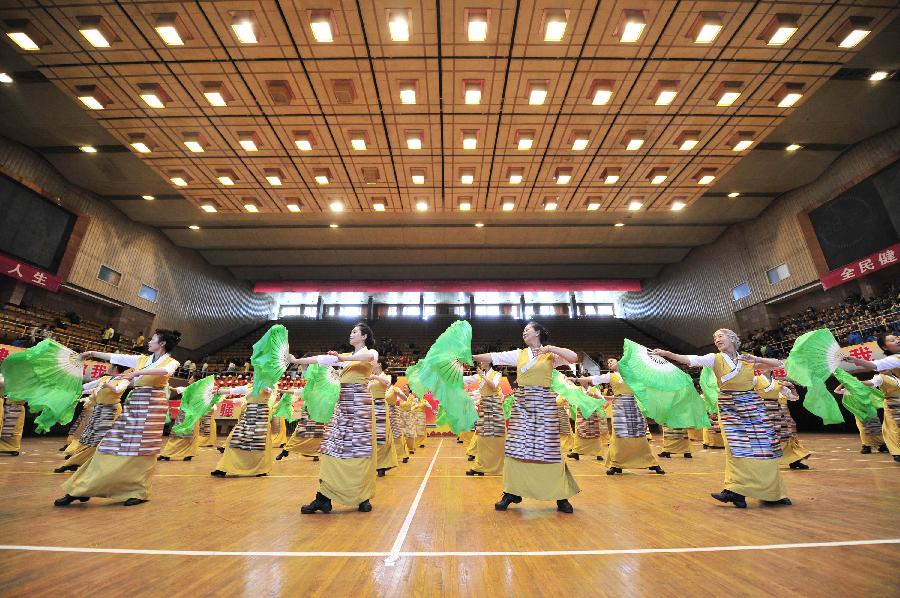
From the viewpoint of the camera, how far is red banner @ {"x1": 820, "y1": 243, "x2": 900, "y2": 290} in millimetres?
9133

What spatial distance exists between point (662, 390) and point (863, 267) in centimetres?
1109

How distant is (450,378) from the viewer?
3010 millimetres

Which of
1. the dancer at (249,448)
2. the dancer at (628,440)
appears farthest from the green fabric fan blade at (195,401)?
the dancer at (628,440)

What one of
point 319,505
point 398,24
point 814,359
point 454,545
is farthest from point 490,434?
point 398,24

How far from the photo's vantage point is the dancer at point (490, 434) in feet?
16.6

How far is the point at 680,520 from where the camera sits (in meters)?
2.65

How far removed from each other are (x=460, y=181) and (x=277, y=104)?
462 centimetres

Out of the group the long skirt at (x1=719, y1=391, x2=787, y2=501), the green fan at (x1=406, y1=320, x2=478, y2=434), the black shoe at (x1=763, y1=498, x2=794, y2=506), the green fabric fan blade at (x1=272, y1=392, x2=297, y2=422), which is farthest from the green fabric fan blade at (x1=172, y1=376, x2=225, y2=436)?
the black shoe at (x1=763, y1=498, x2=794, y2=506)

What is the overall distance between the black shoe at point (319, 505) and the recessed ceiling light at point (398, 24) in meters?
6.50

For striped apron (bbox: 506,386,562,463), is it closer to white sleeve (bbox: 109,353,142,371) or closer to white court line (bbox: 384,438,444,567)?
white court line (bbox: 384,438,444,567)

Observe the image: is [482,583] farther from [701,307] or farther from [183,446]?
[701,307]

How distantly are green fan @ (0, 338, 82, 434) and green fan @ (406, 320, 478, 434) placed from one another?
3.10 metres

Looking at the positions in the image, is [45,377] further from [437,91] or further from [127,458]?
[437,91]

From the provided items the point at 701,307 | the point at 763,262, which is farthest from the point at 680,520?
the point at 701,307
